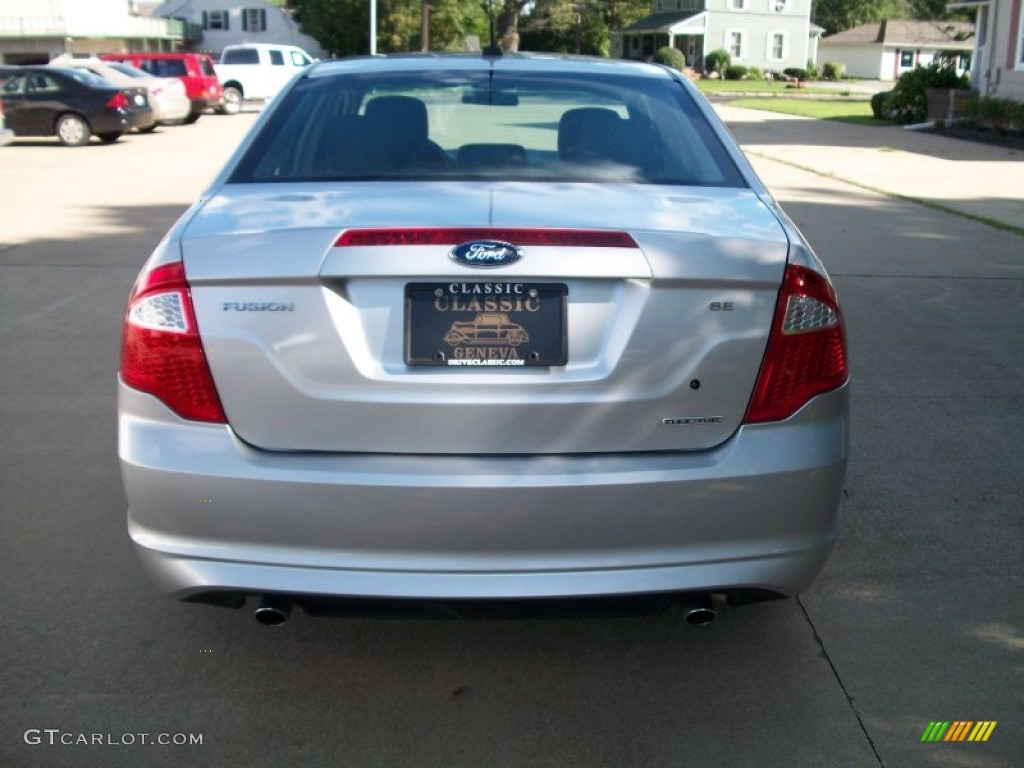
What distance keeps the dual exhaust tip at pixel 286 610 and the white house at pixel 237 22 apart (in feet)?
211

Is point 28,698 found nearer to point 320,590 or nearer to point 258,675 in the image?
point 258,675

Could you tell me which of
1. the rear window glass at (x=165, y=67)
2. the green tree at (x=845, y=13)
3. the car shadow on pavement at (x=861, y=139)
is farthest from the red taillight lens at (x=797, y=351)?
the green tree at (x=845, y=13)

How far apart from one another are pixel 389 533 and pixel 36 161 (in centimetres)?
1878

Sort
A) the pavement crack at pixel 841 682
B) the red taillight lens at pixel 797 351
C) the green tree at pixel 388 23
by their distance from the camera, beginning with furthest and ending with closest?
the green tree at pixel 388 23 → the pavement crack at pixel 841 682 → the red taillight lens at pixel 797 351

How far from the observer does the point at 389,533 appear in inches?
118

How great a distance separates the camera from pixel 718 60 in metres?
70.7

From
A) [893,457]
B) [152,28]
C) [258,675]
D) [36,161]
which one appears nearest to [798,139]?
[36,161]

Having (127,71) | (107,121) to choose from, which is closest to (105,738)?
(107,121)

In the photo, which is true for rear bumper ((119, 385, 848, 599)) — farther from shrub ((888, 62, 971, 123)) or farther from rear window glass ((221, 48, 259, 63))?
rear window glass ((221, 48, 259, 63))

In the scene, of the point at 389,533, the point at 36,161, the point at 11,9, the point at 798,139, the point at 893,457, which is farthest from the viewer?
the point at 11,9

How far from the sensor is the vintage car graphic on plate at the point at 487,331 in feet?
9.91

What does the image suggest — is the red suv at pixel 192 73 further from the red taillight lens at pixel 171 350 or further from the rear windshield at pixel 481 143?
the red taillight lens at pixel 171 350

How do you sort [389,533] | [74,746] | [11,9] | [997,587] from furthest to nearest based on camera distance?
[11,9] < [997,587] < [74,746] < [389,533]

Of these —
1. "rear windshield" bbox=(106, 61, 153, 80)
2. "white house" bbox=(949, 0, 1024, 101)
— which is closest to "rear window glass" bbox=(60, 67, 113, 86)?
"rear windshield" bbox=(106, 61, 153, 80)
